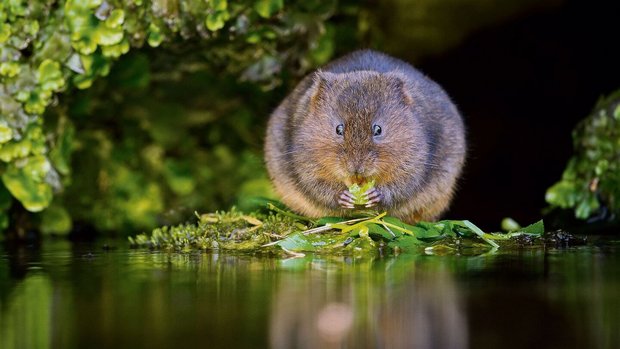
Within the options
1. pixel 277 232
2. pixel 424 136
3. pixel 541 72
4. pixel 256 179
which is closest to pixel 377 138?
pixel 424 136

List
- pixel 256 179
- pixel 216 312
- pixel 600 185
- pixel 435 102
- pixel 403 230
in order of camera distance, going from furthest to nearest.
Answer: pixel 256 179 < pixel 600 185 < pixel 435 102 < pixel 403 230 < pixel 216 312

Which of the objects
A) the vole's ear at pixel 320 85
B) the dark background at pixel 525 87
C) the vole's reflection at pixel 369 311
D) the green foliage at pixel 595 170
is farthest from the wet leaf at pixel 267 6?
the vole's reflection at pixel 369 311

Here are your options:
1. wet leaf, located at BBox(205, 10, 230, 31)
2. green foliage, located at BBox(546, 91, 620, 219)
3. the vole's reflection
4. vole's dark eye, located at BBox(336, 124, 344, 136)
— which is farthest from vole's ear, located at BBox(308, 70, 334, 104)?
green foliage, located at BBox(546, 91, 620, 219)

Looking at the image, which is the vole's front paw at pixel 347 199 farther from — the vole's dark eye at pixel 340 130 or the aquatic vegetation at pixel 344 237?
the vole's dark eye at pixel 340 130

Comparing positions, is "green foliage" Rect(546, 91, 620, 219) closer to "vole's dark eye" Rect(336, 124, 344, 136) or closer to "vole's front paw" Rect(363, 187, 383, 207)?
"vole's front paw" Rect(363, 187, 383, 207)

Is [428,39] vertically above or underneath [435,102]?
above

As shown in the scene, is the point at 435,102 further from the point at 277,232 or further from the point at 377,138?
the point at 277,232

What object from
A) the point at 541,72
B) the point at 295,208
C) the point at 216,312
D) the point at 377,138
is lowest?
the point at 216,312
